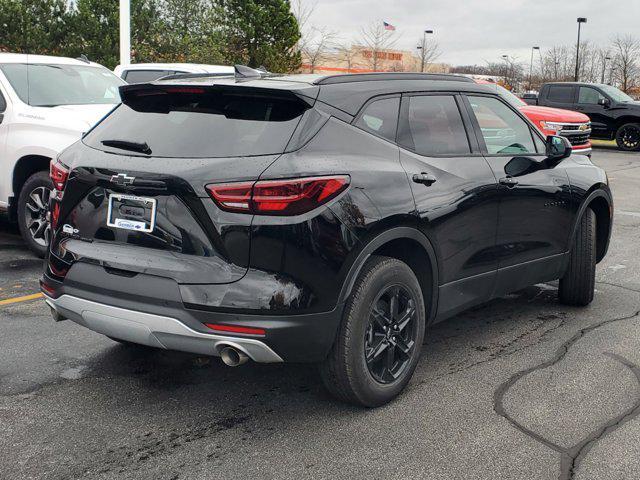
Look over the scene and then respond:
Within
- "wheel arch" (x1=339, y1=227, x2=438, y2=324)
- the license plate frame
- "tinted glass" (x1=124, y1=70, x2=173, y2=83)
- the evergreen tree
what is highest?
the evergreen tree

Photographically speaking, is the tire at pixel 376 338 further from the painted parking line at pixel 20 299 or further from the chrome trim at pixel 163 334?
the painted parking line at pixel 20 299

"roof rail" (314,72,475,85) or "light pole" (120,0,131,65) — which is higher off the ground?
"light pole" (120,0,131,65)

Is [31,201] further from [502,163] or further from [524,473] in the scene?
[524,473]

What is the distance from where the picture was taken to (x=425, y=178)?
13.4ft

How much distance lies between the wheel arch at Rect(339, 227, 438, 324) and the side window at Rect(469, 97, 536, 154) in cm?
101

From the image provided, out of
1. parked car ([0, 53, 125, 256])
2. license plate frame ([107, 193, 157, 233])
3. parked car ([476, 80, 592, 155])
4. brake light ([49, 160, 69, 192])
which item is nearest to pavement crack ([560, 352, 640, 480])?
license plate frame ([107, 193, 157, 233])

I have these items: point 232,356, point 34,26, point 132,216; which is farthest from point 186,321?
point 34,26

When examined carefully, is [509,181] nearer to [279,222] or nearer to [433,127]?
[433,127]

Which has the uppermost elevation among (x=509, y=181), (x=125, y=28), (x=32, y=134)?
(x=125, y=28)

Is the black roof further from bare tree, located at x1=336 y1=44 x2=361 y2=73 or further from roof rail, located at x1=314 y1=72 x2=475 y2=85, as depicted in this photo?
bare tree, located at x1=336 y1=44 x2=361 y2=73

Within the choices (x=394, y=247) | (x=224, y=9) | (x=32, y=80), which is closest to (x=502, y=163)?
(x=394, y=247)

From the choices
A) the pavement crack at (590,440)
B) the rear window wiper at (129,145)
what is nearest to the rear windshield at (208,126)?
the rear window wiper at (129,145)

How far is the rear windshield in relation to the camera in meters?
3.56

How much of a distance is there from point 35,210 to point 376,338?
180 inches
